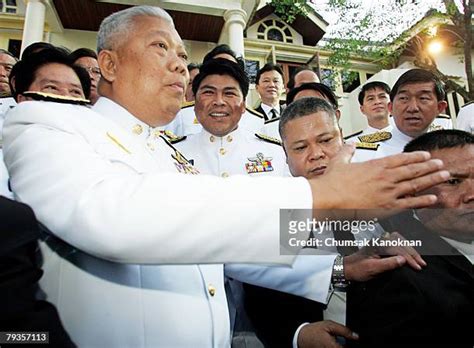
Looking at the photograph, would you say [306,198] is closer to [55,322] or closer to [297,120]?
[55,322]

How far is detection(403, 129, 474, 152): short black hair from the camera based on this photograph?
198 cm

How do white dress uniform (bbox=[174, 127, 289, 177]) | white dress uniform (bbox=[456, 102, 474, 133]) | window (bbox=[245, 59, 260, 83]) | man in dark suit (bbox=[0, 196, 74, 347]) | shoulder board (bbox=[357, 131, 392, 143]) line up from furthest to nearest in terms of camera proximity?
window (bbox=[245, 59, 260, 83]) → white dress uniform (bbox=[456, 102, 474, 133]) → shoulder board (bbox=[357, 131, 392, 143]) → white dress uniform (bbox=[174, 127, 289, 177]) → man in dark suit (bbox=[0, 196, 74, 347])

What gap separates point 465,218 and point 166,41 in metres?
1.66

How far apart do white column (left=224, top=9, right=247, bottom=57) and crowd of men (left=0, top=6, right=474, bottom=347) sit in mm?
8372

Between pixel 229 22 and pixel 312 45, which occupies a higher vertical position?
pixel 312 45

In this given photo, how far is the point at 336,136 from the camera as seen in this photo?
2646 millimetres

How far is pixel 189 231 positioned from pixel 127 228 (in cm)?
17

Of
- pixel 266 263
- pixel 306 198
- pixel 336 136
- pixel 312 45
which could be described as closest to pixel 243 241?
pixel 266 263

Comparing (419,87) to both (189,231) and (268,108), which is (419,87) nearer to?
(268,108)

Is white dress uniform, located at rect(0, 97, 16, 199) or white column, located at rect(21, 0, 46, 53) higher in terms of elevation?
white column, located at rect(21, 0, 46, 53)

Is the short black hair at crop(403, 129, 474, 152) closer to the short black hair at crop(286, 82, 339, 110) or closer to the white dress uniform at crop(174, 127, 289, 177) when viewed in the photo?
the white dress uniform at crop(174, 127, 289, 177)

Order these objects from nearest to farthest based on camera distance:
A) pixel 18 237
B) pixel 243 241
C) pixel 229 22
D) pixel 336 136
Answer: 1. pixel 18 237
2. pixel 243 241
3. pixel 336 136
4. pixel 229 22

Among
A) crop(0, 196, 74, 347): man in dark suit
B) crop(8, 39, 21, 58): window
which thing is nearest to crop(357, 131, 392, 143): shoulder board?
crop(0, 196, 74, 347): man in dark suit

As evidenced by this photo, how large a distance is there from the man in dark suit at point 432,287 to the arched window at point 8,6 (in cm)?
1472
